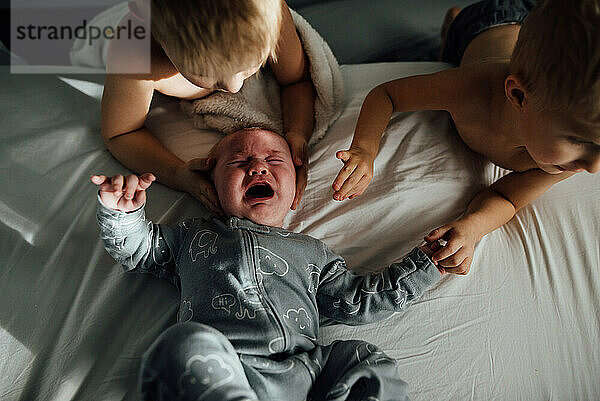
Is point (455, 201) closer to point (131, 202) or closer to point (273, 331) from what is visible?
point (273, 331)

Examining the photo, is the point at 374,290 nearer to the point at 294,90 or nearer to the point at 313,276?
the point at 313,276

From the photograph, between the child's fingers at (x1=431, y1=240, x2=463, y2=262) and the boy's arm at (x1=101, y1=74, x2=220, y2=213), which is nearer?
the child's fingers at (x1=431, y1=240, x2=463, y2=262)

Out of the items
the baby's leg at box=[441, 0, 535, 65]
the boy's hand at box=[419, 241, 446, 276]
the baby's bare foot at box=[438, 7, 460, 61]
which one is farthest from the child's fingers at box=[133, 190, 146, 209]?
the baby's bare foot at box=[438, 7, 460, 61]

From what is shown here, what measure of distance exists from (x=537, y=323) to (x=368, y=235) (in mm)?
311

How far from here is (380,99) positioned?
1.07 m

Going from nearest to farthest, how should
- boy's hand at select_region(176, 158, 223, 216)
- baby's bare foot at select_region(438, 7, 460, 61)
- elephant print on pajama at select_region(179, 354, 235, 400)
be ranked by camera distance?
1. elephant print on pajama at select_region(179, 354, 235, 400)
2. boy's hand at select_region(176, 158, 223, 216)
3. baby's bare foot at select_region(438, 7, 460, 61)

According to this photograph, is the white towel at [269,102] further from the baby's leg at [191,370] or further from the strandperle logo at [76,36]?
the baby's leg at [191,370]

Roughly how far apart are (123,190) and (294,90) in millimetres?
479

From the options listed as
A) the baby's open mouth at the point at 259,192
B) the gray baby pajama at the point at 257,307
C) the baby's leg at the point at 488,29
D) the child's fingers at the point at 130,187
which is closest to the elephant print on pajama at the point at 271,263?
the gray baby pajama at the point at 257,307

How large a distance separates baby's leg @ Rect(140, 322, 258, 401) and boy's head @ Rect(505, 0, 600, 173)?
548mm

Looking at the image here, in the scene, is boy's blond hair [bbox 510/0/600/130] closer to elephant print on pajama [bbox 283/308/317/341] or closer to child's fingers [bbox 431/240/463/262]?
child's fingers [bbox 431/240/463/262]

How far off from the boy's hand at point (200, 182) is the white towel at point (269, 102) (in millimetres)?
124

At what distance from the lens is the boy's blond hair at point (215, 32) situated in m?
0.74

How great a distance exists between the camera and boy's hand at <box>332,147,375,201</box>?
921 mm
